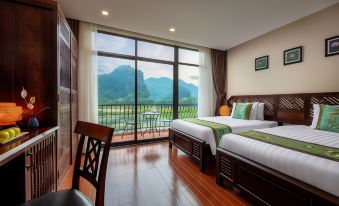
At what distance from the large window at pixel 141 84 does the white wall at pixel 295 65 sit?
138 cm

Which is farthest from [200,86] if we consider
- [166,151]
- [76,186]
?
[76,186]

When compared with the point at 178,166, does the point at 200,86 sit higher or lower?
higher

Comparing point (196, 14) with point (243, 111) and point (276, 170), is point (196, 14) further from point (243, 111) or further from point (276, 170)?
point (276, 170)

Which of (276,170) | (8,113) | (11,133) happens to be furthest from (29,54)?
(276,170)

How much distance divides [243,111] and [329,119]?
4.65ft

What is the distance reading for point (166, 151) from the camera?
3430 millimetres

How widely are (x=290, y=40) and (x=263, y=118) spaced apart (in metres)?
1.70

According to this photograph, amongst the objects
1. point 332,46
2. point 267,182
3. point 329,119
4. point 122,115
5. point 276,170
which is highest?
point 332,46

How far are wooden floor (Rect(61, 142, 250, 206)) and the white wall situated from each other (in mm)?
2423

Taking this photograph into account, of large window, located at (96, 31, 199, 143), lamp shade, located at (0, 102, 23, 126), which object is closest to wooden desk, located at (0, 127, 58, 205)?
lamp shade, located at (0, 102, 23, 126)

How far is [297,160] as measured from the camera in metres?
1.31

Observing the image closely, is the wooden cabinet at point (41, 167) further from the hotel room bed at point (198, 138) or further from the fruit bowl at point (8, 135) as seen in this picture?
the hotel room bed at point (198, 138)

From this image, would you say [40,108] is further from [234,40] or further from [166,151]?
[234,40]

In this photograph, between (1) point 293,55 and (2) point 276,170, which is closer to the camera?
(2) point 276,170
